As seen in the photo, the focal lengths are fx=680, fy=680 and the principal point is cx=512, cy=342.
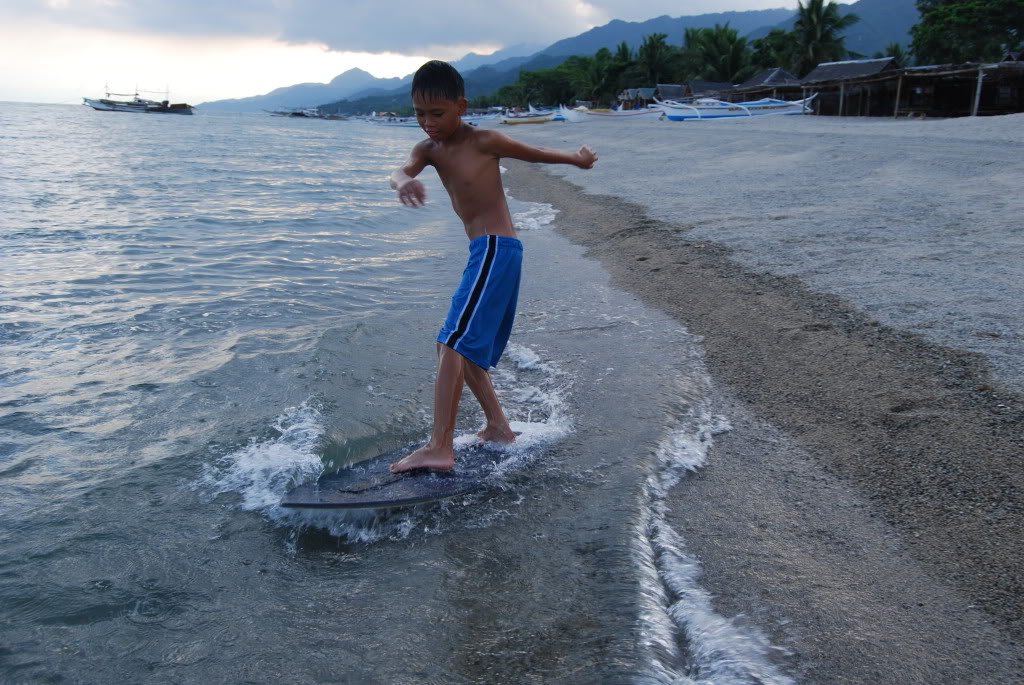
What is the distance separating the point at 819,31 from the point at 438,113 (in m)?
56.7

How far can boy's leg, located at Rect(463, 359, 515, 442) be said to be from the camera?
3.41 metres

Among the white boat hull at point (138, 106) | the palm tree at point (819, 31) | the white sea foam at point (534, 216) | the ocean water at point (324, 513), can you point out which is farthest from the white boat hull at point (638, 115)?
the white boat hull at point (138, 106)

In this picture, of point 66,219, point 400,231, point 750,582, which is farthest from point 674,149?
point 750,582

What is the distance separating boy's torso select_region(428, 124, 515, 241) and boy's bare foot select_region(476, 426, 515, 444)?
0.97 m

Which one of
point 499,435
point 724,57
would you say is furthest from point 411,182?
point 724,57

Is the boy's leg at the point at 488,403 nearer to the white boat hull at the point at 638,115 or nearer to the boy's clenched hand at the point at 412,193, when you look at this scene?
the boy's clenched hand at the point at 412,193

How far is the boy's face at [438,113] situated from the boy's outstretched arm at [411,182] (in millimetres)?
149

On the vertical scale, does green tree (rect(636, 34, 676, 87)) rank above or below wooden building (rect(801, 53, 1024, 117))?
above

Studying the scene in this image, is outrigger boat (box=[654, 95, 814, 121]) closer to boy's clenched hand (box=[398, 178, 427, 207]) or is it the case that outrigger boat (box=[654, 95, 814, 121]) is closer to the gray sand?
the gray sand

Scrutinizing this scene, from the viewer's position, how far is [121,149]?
2933 cm

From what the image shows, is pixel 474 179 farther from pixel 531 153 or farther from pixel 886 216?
pixel 886 216

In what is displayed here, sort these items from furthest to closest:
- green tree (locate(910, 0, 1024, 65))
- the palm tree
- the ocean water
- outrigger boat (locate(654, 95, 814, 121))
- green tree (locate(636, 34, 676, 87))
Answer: green tree (locate(636, 34, 676, 87)) < the palm tree < green tree (locate(910, 0, 1024, 65)) < outrigger boat (locate(654, 95, 814, 121)) < the ocean water

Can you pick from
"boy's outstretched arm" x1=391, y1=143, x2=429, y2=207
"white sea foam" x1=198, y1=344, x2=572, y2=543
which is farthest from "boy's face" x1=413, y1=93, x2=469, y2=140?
"white sea foam" x1=198, y1=344, x2=572, y2=543

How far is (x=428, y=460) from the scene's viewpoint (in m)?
3.15
